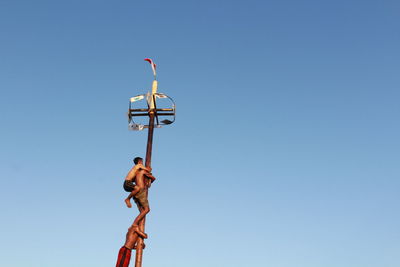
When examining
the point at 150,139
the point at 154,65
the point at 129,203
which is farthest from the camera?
the point at 154,65

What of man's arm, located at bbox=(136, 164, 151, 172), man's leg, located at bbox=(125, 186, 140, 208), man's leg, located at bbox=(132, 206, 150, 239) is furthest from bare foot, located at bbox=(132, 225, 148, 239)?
man's arm, located at bbox=(136, 164, 151, 172)

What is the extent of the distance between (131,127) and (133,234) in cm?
359

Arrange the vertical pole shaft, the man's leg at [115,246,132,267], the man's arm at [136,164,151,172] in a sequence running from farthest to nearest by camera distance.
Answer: the man's arm at [136,164,151,172] < the vertical pole shaft < the man's leg at [115,246,132,267]

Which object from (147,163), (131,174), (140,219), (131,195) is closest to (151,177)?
(147,163)

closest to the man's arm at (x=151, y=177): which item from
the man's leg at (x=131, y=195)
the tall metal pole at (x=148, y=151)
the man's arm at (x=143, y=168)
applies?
the man's arm at (x=143, y=168)

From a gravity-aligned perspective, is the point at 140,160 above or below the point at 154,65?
below

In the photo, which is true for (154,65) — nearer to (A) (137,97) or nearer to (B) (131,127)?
(A) (137,97)

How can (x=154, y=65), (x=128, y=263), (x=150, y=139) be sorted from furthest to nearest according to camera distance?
1. (x=154, y=65)
2. (x=150, y=139)
3. (x=128, y=263)

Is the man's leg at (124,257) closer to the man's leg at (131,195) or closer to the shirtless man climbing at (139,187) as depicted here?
the shirtless man climbing at (139,187)

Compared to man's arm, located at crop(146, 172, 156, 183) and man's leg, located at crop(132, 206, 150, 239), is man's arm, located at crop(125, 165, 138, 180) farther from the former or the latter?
man's leg, located at crop(132, 206, 150, 239)

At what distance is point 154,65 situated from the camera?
588 inches

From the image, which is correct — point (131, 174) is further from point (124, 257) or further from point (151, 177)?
point (124, 257)

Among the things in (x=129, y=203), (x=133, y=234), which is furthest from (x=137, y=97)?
(x=133, y=234)

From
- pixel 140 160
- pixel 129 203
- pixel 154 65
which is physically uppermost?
pixel 154 65
